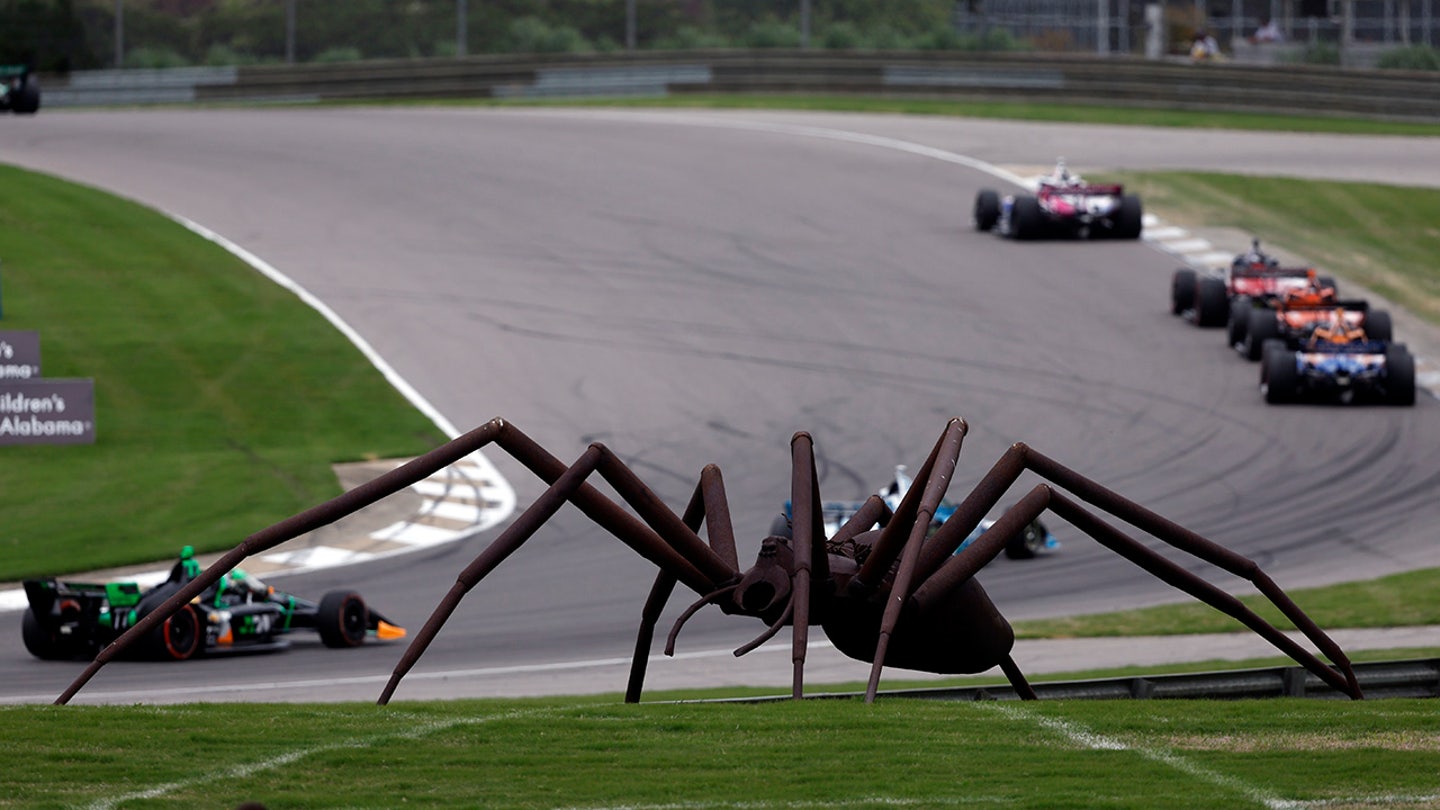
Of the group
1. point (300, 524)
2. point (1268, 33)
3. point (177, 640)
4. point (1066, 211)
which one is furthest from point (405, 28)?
point (300, 524)

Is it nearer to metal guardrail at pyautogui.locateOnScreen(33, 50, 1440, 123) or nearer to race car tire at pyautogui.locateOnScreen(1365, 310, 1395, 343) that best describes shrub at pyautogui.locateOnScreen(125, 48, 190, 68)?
metal guardrail at pyautogui.locateOnScreen(33, 50, 1440, 123)

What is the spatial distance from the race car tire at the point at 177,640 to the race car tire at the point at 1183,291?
76.6 ft

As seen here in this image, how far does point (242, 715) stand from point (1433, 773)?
4904 mm

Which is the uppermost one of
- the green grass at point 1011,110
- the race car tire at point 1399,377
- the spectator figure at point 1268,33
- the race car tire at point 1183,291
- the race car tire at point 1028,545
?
the spectator figure at point 1268,33

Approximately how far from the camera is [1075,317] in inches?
1452

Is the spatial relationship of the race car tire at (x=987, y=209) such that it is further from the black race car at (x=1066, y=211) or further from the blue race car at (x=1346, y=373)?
the blue race car at (x=1346, y=373)

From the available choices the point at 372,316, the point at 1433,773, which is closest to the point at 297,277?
the point at 372,316

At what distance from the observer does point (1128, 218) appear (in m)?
42.4

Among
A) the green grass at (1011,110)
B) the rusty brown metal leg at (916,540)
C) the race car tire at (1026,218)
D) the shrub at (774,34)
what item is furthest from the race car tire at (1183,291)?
the rusty brown metal leg at (916,540)

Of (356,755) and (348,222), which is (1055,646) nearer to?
(356,755)

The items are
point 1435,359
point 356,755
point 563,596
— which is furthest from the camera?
point 1435,359

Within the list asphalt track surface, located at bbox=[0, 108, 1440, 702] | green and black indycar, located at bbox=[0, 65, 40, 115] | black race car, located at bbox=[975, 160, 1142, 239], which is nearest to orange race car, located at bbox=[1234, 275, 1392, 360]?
asphalt track surface, located at bbox=[0, 108, 1440, 702]

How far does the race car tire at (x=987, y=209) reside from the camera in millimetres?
42938

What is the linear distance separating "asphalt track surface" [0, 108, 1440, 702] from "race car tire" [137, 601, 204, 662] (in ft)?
0.82
